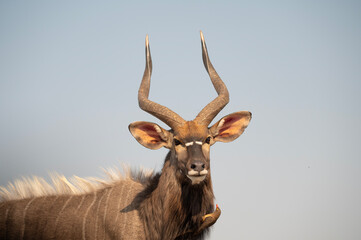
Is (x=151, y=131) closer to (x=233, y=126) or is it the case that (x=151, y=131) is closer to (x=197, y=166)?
(x=197, y=166)

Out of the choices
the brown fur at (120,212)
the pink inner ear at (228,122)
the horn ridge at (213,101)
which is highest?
the horn ridge at (213,101)

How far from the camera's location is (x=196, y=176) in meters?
5.50

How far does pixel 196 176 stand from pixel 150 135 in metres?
1.24

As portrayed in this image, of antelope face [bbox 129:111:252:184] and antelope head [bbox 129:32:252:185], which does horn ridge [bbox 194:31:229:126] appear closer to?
antelope head [bbox 129:32:252:185]

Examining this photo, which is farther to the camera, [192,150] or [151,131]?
[151,131]

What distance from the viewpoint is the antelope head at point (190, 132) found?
5.65 meters

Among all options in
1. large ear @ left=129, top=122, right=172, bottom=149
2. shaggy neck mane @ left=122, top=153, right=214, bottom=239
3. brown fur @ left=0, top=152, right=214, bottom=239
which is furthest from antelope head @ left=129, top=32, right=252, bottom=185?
brown fur @ left=0, top=152, right=214, bottom=239

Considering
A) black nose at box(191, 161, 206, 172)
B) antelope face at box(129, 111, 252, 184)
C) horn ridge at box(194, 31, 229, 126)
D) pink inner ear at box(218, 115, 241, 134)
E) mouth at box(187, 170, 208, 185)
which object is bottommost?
mouth at box(187, 170, 208, 185)

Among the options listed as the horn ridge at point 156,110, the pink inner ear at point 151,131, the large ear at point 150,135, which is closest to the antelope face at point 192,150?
the horn ridge at point 156,110

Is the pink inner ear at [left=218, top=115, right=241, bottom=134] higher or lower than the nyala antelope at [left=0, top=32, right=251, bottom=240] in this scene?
higher

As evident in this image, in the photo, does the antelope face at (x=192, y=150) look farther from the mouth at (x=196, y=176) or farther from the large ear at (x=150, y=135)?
the large ear at (x=150, y=135)

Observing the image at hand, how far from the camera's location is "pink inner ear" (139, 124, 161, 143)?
6.32 m

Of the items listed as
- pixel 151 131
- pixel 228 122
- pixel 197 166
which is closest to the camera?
pixel 197 166

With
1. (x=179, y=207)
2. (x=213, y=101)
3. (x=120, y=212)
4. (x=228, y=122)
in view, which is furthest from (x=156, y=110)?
(x=120, y=212)
